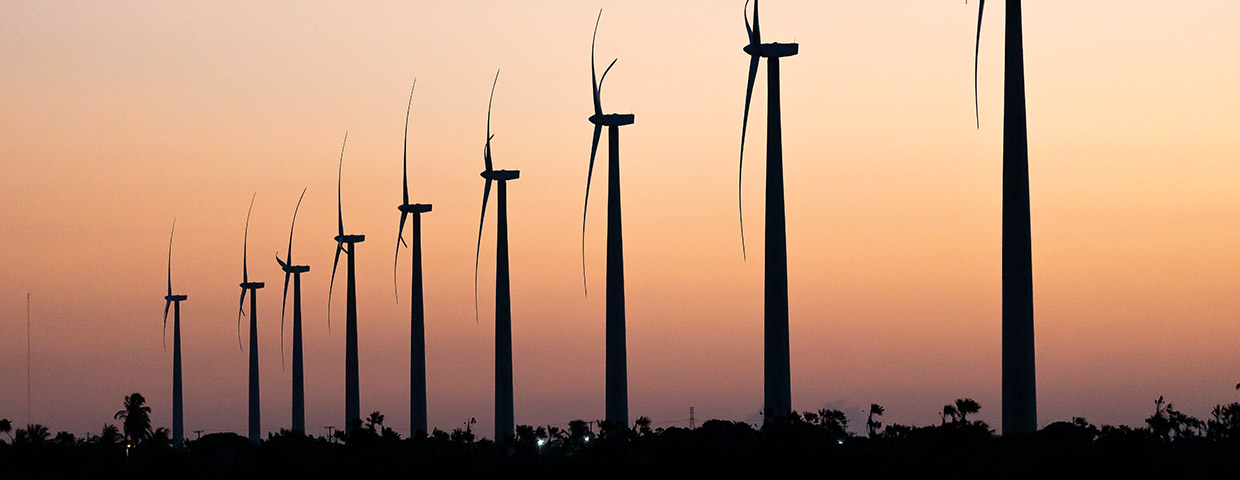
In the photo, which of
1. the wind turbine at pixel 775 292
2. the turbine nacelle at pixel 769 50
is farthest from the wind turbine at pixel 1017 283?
the turbine nacelle at pixel 769 50

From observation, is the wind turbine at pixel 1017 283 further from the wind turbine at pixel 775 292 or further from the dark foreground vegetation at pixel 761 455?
the wind turbine at pixel 775 292

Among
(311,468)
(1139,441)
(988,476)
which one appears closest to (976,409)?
(1139,441)

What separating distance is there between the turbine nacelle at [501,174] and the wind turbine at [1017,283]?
78.7m

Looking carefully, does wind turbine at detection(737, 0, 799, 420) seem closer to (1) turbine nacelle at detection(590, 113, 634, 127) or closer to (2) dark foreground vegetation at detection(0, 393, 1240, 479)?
(2) dark foreground vegetation at detection(0, 393, 1240, 479)

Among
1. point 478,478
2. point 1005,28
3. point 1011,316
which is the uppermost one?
point 1005,28

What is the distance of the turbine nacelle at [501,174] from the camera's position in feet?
502

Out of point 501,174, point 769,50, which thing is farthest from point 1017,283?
point 501,174

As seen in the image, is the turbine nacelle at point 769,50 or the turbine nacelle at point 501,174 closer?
the turbine nacelle at point 769,50

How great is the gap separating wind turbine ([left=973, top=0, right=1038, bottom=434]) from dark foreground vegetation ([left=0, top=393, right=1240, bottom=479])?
2.09 meters

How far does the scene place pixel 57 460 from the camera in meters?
103

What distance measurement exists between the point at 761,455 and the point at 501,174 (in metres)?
67.0

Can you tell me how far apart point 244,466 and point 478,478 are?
51.7ft

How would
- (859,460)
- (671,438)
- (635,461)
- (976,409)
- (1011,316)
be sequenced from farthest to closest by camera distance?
(671,438)
(976,409)
(635,461)
(859,460)
(1011,316)

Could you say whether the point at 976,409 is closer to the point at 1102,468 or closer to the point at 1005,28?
the point at 1102,468
